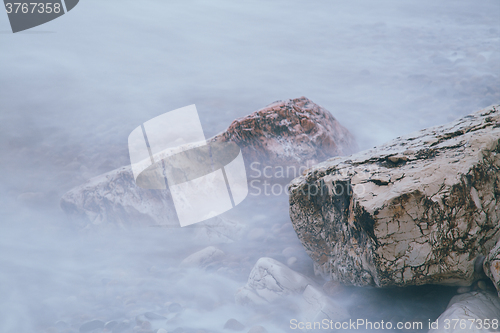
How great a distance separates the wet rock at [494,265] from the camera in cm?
147

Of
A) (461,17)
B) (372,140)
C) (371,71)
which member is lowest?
(372,140)

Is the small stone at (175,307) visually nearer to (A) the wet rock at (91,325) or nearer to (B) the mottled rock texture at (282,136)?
(A) the wet rock at (91,325)

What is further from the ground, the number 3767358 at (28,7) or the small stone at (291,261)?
the number 3767358 at (28,7)

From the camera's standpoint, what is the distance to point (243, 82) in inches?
268

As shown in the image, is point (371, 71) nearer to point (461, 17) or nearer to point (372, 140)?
point (372, 140)

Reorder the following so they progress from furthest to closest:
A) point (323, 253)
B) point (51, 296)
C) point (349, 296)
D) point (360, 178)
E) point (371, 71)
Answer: point (371, 71) → point (51, 296) → point (323, 253) → point (349, 296) → point (360, 178)

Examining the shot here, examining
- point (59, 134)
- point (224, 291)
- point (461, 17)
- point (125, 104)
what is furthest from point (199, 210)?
point (461, 17)

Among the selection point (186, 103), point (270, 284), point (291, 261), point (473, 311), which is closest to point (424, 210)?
point (473, 311)

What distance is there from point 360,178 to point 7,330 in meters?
2.45

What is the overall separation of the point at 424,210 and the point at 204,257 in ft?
5.77

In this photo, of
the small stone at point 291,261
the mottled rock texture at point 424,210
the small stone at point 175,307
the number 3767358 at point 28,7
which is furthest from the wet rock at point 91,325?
the number 3767358 at point 28,7

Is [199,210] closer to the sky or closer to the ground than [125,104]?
closer to the ground

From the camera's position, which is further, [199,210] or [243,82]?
[243,82]

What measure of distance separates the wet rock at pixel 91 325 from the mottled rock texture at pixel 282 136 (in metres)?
2.04
